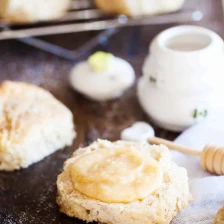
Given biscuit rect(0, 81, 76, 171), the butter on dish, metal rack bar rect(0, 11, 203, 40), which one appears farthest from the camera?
metal rack bar rect(0, 11, 203, 40)

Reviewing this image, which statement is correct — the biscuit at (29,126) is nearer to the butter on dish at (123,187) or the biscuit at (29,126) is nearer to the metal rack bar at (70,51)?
the butter on dish at (123,187)

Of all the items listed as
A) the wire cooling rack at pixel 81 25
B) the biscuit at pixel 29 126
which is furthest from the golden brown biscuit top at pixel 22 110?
the wire cooling rack at pixel 81 25

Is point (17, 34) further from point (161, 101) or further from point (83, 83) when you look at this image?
point (161, 101)

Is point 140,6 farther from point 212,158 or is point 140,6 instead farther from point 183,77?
point 212,158

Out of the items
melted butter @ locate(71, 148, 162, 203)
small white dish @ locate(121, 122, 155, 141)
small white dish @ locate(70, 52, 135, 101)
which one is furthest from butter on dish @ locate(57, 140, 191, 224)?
small white dish @ locate(70, 52, 135, 101)

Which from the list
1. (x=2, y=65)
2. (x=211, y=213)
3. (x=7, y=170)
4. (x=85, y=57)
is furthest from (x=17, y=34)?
(x=211, y=213)

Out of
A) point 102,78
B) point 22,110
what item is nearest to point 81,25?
point 102,78

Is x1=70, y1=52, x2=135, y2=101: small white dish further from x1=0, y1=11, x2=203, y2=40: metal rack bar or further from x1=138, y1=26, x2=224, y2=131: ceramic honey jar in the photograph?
x1=0, y1=11, x2=203, y2=40: metal rack bar
